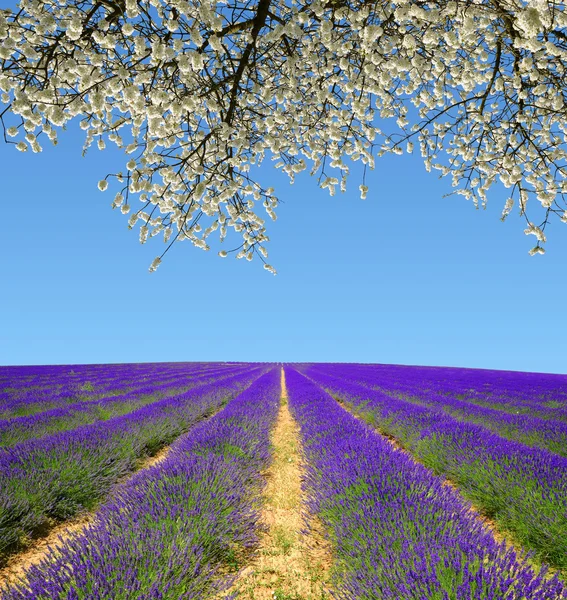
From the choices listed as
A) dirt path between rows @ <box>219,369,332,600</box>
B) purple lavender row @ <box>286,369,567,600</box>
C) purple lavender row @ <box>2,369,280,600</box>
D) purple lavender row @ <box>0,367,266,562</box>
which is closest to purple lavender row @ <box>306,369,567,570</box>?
purple lavender row @ <box>286,369,567,600</box>

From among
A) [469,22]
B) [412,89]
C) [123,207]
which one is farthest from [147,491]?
[412,89]

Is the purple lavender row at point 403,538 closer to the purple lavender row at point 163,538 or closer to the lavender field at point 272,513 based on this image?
the lavender field at point 272,513

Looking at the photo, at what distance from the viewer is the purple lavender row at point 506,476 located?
2.86 metres

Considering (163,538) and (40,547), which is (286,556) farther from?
(40,547)

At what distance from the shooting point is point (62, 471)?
12.4 feet

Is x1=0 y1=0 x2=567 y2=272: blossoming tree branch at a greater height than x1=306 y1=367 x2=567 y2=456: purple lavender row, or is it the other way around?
x1=0 y1=0 x2=567 y2=272: blossoming tree branch

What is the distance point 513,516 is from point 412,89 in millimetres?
4638

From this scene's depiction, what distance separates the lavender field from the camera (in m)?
1.88

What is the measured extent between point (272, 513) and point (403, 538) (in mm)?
1782

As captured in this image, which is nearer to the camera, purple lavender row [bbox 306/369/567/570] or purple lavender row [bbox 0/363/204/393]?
purple lavender row [bbox 306/369/567/570]

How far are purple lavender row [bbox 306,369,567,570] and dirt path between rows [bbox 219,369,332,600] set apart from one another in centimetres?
150

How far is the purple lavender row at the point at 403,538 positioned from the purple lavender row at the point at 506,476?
32 centimetres

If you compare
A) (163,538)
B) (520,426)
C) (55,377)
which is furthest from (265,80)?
(55,377)

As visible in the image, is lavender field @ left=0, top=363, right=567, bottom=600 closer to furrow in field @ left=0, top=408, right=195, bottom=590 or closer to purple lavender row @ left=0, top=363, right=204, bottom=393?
furrow in field @ left=0, top=408, right=195, bottom=590
